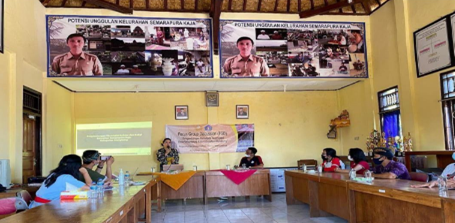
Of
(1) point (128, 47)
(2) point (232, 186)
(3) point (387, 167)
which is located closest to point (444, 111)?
(3) point (387, 167)

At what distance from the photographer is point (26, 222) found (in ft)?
7.88

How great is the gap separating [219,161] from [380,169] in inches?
204

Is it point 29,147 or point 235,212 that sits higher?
point 29,147

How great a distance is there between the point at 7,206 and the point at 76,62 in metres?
4.77

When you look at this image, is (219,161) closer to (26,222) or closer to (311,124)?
(311,124)

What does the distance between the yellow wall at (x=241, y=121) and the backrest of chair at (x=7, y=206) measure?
569 centimetres

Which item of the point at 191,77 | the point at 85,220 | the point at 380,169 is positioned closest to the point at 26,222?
the point at 85,220

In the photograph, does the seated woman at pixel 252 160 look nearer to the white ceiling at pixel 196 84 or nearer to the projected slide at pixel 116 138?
the white ceiling at pixel 196 84

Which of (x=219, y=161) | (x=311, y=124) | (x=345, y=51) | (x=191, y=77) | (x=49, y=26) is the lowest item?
(x=219, y=161)

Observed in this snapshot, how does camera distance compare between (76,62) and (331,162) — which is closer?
(331,162)

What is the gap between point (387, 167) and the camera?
470 centimetres

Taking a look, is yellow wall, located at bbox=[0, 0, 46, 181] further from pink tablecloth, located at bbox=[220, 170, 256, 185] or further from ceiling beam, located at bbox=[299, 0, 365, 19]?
ceiling beam, located at bbox=[299, 0, 365, 19]

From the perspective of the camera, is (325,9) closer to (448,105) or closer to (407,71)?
(407,71)

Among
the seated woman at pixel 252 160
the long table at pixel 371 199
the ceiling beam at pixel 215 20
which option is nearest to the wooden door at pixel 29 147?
the ceiling beam at pixel 215 20
